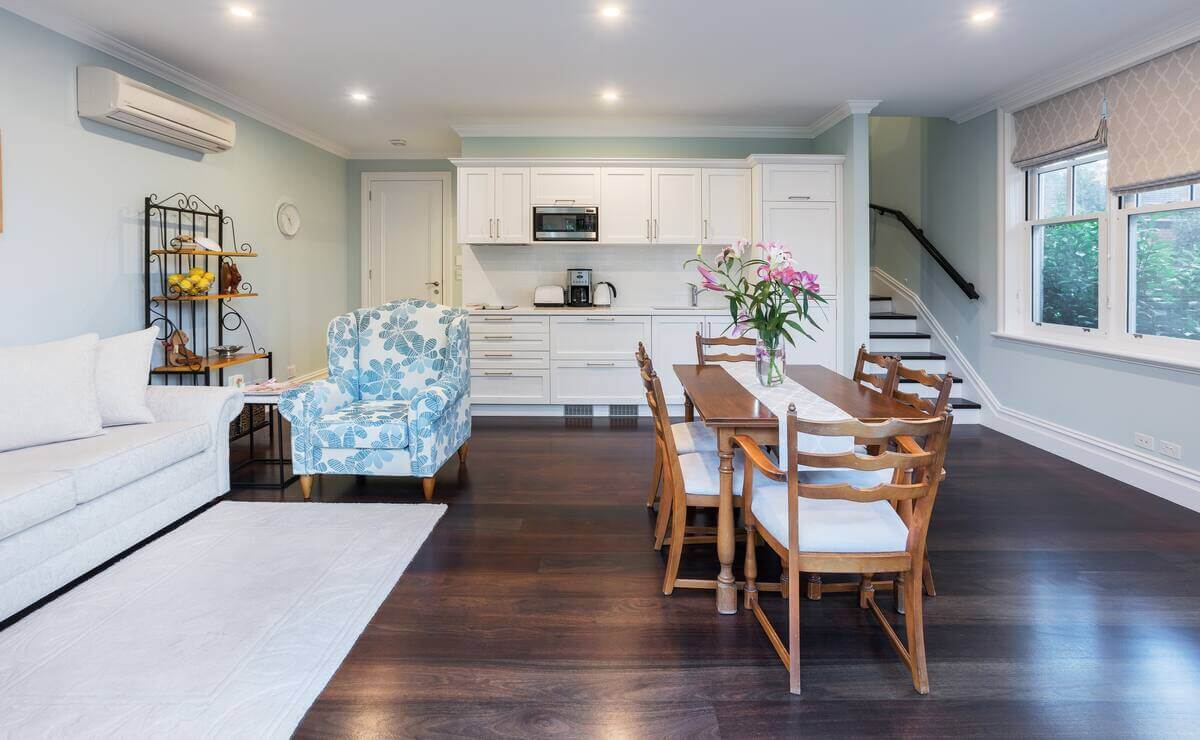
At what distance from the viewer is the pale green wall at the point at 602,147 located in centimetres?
624

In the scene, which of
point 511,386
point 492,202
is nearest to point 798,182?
point 492,202

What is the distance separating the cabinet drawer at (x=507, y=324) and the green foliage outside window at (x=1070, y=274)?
12.1 ft

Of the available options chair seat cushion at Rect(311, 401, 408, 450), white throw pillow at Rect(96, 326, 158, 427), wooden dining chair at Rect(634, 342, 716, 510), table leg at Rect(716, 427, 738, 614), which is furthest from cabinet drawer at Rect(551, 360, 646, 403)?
table leg at Rect(716, 427, 738, 614)

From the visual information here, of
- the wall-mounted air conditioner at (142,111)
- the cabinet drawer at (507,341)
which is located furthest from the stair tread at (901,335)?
the wall-mounted air conditioner at (142,111)

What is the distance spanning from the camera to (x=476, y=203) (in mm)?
6055

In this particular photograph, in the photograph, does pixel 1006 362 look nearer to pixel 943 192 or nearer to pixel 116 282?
pixel 943 192

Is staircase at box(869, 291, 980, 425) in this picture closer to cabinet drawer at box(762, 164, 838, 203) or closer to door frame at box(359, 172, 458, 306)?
cabinet drawer at box(762, 164, 838, 203)

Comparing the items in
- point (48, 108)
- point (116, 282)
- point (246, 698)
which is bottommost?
point (246, 698)

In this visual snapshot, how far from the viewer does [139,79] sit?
426 cm

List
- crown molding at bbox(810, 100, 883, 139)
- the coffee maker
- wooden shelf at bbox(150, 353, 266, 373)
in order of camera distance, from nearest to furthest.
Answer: wooden shelf at bbox(150, 353, 266, 373)
crown molding at bbox(810, 100, 883, 139)
the coffee maker

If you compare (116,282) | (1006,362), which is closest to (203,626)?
(116,282)

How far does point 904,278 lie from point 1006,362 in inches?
62.6

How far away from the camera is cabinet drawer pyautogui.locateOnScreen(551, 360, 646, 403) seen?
19.6 feet

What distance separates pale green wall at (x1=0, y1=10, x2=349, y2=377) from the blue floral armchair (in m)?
1.26
